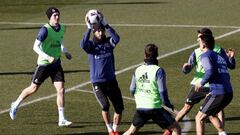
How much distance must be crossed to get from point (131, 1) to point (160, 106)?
2818 cm

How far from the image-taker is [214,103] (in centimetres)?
1616

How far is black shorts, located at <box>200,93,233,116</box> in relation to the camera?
1614cm

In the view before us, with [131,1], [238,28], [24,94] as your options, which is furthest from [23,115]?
[131,1]

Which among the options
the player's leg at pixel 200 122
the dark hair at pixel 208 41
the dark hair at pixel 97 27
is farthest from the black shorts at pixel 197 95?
the dark hair at pixel 97 27

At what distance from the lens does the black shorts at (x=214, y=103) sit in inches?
635

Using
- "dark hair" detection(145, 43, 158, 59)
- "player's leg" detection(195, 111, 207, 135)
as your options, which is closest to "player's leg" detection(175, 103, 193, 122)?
"player's leg" detection(195, 111, 207, 135)

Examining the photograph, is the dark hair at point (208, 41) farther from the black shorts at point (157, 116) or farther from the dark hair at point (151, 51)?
the black shorts at point (157, 116)

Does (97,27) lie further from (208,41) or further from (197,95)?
(197,95)

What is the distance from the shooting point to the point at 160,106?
15.5m

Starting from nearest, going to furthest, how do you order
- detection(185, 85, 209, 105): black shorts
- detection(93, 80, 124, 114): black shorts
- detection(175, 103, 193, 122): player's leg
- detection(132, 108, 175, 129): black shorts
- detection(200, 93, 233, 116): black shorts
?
detection(132, 108, 175, 129): black shorts
detection(200, 93, 233, 116): black shorts
detection(93, 80, 124, 114): black shorts
detection(185, 85, 209, 105): black shorts
detection(175, 103, 193, 122): player's leg

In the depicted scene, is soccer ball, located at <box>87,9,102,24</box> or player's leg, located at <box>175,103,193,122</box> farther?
player's leg, located at <box>175,103,193,122</box>

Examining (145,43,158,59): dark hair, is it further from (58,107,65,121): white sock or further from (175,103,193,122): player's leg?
(58,107,65,121): white sock

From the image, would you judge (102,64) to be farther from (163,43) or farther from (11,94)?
(163,43)

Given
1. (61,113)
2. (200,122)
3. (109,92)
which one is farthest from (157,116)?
(61,113)
